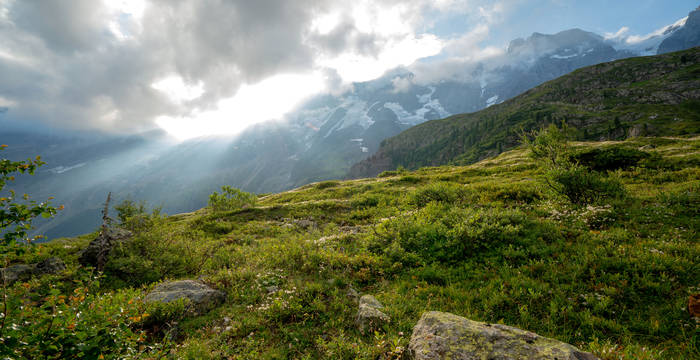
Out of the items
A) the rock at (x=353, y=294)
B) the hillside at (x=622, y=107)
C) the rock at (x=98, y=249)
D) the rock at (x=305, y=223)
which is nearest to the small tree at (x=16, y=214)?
the rock at (x=353, y=294)

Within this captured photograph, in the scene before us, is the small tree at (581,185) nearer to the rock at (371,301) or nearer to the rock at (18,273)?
the rock at (371,301)

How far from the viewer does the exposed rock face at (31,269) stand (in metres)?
11.3

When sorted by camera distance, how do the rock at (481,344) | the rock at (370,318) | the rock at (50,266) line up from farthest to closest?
the rock at (50,266) < the rock at (370,318) < the rock at (481,344)

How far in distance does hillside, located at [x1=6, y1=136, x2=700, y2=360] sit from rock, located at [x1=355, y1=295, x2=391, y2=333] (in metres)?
0.20

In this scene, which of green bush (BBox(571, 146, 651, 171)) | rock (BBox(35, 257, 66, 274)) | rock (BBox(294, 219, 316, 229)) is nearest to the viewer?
rock (BBox(35, 257, 66, 274))

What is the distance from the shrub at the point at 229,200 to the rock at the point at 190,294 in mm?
17425

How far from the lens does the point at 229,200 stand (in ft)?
89.0

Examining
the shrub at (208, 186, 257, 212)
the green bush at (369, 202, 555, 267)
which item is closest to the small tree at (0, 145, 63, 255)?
the green bush at (369, 202, 555, 267)

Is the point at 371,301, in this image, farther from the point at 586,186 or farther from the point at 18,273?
the point at 18,273

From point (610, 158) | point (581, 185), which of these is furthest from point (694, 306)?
point (610, 158)

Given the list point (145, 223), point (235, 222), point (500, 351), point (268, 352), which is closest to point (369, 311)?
point (268, 352)

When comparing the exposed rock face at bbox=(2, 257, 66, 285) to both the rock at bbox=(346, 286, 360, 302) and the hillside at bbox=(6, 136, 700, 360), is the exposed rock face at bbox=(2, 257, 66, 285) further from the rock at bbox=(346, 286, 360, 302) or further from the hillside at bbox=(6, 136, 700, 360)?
the rock at bbox=(346, 286, 360, 302)

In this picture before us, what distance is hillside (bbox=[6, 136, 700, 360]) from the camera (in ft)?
18.0

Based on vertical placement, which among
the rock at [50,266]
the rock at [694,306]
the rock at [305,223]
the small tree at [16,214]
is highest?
the small tree at [16,214]
